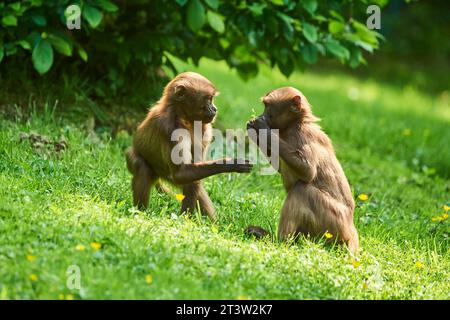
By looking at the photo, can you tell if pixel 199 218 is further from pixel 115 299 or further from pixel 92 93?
pixel 92 93

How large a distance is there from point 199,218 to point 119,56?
292cm

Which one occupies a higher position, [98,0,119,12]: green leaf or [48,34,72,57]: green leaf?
[98,0,119,12]: green leaf

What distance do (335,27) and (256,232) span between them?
121 inches

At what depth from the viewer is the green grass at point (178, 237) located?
198 inches

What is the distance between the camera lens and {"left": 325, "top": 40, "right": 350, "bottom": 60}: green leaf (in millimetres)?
8461

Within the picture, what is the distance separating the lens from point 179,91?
6535 mm

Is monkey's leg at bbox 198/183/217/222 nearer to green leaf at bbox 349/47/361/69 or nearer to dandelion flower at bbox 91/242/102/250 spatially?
dandelion flower at bbox 91/242/102/250

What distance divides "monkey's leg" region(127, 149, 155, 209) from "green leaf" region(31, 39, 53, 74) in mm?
1412

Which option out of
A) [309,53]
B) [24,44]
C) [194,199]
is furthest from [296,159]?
[24,44]

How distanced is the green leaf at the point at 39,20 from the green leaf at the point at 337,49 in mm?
2963

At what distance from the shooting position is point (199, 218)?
20.8 feet

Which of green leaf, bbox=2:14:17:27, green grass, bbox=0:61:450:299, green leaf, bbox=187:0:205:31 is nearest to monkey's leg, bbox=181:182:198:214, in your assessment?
green grass, bbox=0:61:450:299

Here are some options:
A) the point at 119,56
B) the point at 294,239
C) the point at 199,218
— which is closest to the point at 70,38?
the point at 119,56

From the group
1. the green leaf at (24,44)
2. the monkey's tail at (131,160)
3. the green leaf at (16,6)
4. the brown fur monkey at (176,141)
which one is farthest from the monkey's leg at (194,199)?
the green leaf at (16,6)
